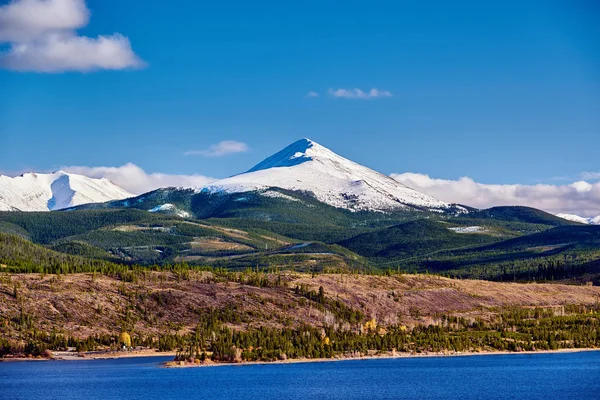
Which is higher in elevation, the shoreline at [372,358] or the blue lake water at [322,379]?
the shoreline at [372,358]

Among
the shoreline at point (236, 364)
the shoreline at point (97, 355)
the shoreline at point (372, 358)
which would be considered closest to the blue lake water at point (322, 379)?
the shoreline at point (372, 358)

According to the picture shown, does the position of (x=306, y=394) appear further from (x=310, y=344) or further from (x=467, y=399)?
(x=310, y=344)

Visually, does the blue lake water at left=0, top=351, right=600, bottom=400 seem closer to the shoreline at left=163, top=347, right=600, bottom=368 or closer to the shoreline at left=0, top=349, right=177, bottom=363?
the shoreline at left=163, top=347, right=600, bottom=368

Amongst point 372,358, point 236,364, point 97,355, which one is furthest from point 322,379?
point 97,355

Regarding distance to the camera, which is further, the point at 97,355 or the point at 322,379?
the point at 97,355

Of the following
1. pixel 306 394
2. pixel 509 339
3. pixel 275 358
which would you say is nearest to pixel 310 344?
pixel 275 358

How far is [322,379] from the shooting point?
476ft

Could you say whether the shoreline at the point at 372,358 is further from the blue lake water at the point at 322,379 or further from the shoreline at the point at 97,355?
the shoreline at the point at 97,355

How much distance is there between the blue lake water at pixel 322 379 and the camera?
129 meters

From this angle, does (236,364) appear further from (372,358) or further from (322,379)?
(322,379)

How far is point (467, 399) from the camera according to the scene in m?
123

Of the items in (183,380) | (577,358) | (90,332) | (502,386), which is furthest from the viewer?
(90,332)

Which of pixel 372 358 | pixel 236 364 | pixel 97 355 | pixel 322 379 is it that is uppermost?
pixel 97 355

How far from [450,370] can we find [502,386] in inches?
806
